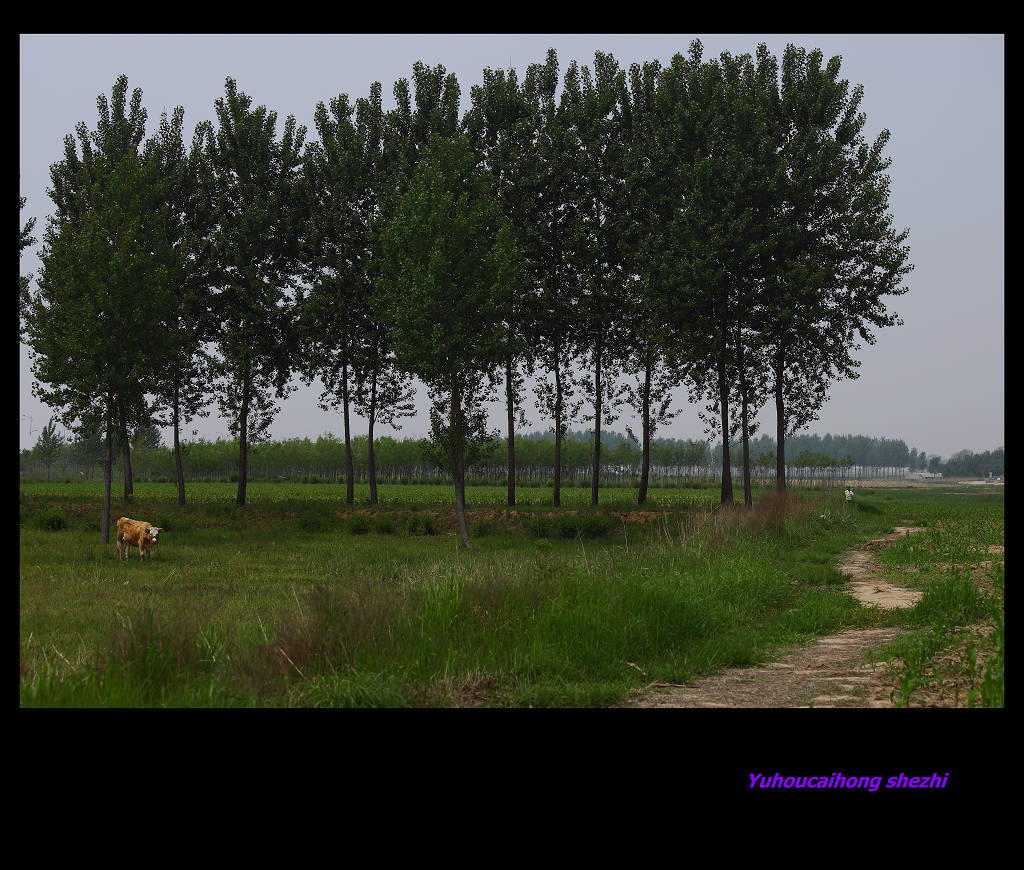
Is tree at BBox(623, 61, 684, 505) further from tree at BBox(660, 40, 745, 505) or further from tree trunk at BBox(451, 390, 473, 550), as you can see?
tree trunk at BBox(451, 390, 473, 550)

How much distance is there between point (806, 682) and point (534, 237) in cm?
3421

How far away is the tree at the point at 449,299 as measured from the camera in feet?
91.8

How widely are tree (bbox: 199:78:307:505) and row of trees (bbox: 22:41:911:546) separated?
0.12 meters

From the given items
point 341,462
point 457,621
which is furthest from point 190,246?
point 341,462

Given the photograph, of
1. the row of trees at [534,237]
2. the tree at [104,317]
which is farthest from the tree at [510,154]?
the tree at [104,317]

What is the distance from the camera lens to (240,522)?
33781 mm

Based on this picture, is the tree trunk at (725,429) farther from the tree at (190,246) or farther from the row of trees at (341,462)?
the row of trees at (341,462)

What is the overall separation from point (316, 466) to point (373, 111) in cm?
5401

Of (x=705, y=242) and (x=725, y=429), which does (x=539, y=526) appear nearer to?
(x=725, y=429)

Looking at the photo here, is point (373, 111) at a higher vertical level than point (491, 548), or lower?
higher

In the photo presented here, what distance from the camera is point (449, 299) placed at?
1114 inches
